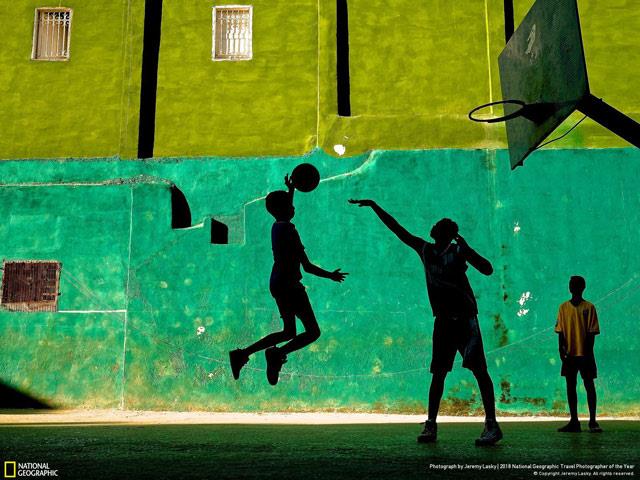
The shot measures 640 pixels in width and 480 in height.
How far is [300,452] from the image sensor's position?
231 inches

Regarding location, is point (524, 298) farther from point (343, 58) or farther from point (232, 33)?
point (232, 33)

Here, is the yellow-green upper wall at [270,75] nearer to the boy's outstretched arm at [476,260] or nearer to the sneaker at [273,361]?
the boy's outstretched arm at [476,260]

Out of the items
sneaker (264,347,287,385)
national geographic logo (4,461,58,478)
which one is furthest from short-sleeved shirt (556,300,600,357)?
national geographic logo (4,461,58,478)

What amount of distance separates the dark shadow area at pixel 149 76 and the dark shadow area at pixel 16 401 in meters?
4.69

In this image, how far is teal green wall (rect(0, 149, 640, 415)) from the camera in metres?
12.6

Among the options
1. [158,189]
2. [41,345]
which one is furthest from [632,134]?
[41,345]

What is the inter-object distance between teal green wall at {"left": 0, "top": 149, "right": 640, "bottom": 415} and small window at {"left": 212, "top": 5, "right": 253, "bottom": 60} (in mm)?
2527

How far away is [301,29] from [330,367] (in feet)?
21.4

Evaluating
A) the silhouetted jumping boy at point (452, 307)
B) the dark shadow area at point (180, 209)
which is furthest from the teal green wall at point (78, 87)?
the silhouetted jumping boy at point (452, 307)

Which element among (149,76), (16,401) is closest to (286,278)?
(16,401)

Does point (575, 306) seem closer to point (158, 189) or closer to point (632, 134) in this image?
point (632, 134)

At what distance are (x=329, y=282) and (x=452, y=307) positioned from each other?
676 cm

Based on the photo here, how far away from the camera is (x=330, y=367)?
41.7ft

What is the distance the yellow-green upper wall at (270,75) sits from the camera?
14352mm
